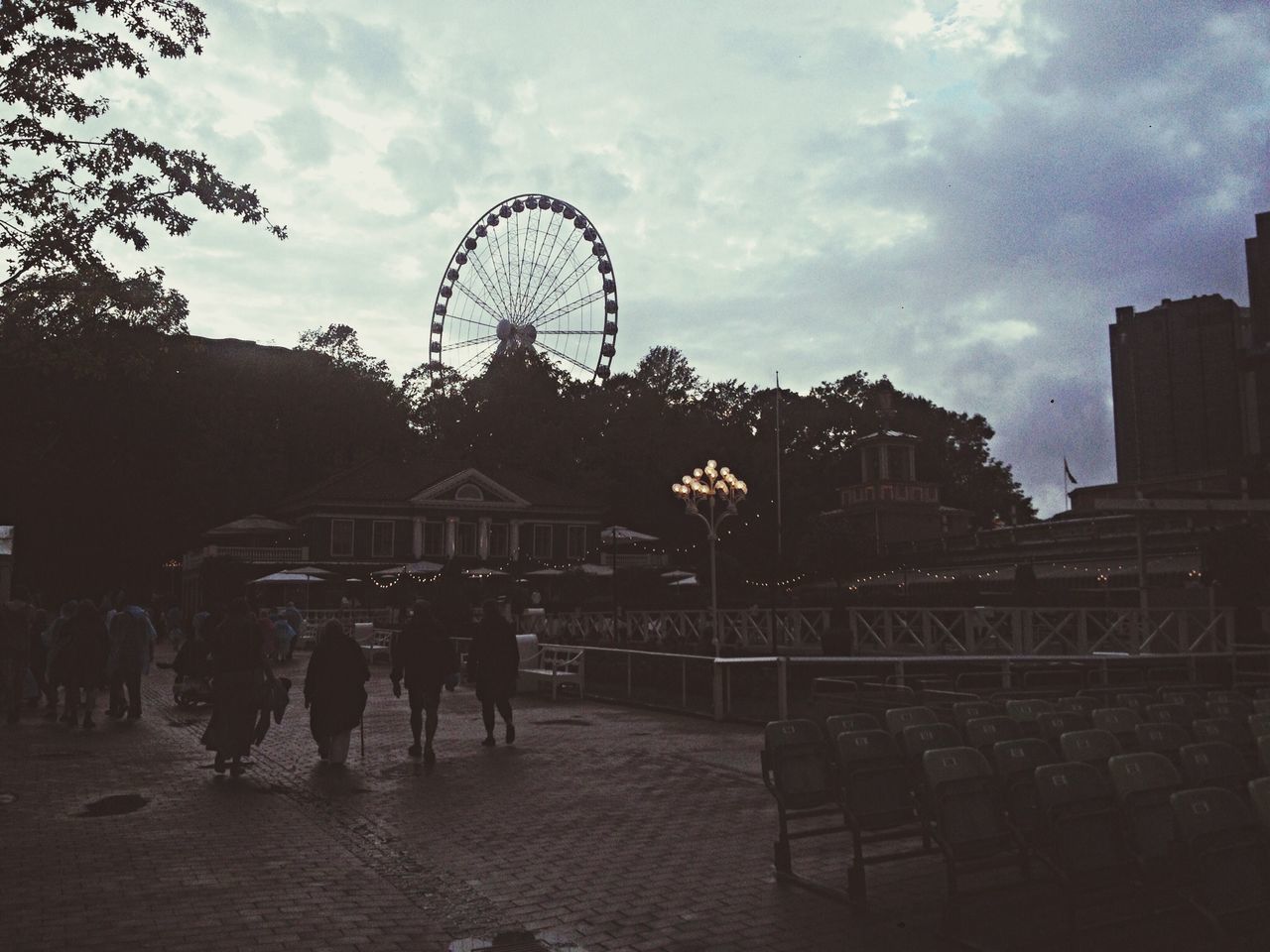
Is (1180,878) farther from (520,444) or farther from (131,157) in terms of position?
(520,444)

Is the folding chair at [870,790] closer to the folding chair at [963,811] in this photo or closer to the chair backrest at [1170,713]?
the folding chair at [963,811]

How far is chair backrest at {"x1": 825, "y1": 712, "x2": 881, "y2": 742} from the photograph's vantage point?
7141 millimetres

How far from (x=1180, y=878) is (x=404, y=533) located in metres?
59.4

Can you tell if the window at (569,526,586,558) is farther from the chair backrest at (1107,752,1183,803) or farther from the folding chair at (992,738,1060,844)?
the chair backrest at (1107,752,1183,803)

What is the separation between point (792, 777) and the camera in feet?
23.2

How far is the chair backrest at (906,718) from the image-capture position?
7430 mm

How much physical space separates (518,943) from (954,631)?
65.8ft

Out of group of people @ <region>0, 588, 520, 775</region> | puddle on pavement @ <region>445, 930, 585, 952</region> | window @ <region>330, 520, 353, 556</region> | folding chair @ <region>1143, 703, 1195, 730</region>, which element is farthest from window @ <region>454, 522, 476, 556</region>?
puddle on pavement @ <region>445, 930, 585, 952</region>

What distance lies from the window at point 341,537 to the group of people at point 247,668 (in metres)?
41.6

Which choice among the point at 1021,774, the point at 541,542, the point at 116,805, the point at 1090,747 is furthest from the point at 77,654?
the point at 541,542

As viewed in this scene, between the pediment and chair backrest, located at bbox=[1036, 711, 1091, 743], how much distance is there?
5677cm

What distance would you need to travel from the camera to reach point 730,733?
14812 mm

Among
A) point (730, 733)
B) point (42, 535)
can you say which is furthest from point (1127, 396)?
point (730, 733)

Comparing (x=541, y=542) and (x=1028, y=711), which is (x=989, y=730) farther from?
(x=541, y=542)
